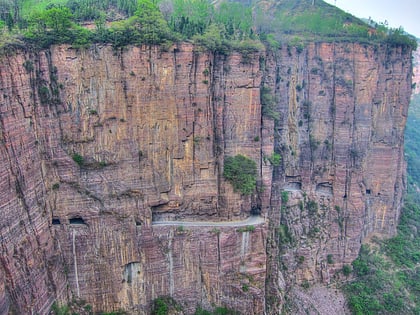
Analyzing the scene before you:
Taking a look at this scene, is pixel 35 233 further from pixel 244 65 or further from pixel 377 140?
pixel 377 140

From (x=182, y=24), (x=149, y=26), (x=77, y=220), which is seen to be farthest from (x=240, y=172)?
(x=149, y=26)

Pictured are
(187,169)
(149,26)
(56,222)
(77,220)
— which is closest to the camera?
(56,222)

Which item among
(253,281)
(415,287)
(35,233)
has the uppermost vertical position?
(35,233)

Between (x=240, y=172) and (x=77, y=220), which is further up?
(x=240, y=172)

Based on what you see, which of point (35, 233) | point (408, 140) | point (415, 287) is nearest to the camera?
point (35, 233)

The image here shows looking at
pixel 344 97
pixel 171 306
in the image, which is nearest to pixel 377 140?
pixel 344 97

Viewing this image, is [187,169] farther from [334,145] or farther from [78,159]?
[334,145]

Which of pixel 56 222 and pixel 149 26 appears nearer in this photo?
pixel 56 222

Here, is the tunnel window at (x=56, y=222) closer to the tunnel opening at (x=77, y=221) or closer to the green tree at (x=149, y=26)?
the tunnel opening at (x=77, y=221)
